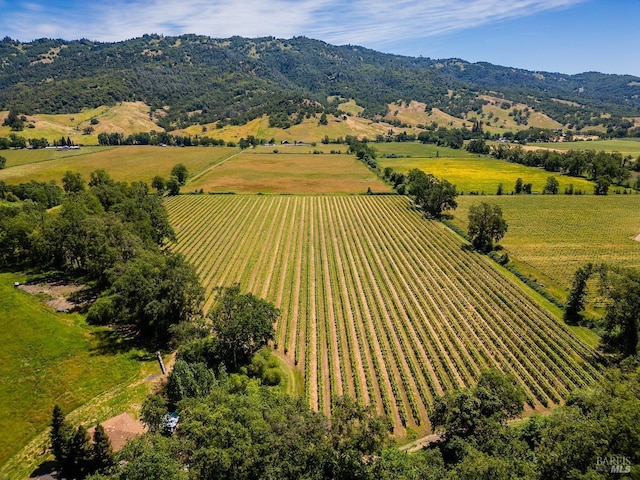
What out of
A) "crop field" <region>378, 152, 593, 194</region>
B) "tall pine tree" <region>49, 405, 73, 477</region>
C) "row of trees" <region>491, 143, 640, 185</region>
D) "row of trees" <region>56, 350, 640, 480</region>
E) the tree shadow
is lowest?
the tree shadow

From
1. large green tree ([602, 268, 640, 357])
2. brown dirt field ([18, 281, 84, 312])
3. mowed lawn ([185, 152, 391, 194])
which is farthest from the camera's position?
mowed lawn ([185, 152, 391, 194])

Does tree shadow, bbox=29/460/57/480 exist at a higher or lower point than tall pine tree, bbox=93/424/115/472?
lower

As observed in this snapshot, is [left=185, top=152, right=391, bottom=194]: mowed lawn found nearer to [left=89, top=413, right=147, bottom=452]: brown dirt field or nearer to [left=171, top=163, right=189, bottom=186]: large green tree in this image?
[left=171, top=163, right=189, bottom=186]: large green tree

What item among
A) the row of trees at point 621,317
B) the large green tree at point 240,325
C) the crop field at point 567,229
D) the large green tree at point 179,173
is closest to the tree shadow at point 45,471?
the large green tree at point 240,325

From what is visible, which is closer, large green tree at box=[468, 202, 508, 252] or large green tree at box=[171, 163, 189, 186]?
large green tree at box=[468, 202, 508, 252]

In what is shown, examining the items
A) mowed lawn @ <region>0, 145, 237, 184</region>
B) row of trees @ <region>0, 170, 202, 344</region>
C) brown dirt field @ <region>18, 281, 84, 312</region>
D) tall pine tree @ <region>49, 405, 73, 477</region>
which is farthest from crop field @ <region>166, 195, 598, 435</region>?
mowed lawn @ <region>0, 145, 237, 184</region>

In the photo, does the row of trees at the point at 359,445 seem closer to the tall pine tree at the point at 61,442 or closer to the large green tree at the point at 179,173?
the tall pine tree at the point at 61,442

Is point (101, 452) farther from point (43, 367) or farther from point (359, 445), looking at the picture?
point (359, 445)

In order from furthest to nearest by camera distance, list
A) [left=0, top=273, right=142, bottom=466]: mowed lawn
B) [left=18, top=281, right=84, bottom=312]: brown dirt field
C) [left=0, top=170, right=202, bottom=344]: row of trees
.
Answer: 1. [left=18, top=281, right=84, bottom=312]: brown dirt field
2. [left=0, top=170, right=202, bottom=344]: row of trees
3. [left=0, top=273, right=142, bottom=466]: mowed lawn
